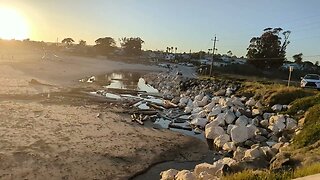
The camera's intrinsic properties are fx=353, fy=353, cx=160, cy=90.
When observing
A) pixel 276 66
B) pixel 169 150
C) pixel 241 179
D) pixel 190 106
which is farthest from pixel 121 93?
pixel 276 66

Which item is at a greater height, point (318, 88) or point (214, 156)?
point (318, 88)

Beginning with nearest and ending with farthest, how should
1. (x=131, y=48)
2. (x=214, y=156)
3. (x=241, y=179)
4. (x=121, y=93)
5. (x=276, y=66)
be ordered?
(x=241, y=179) → (x=214, y=156) → (x=121, y=93) → (x=276, y=66) → (x=131, y=48)

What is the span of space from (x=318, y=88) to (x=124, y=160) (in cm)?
2184

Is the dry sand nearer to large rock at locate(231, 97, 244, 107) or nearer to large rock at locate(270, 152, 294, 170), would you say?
large rock at locate(270, 152, 294, 170)

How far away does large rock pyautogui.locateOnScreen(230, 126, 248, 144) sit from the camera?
17.9 metres

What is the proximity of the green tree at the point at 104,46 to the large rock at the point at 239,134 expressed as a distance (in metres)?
112

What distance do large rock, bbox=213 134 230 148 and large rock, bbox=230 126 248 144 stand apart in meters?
0.30

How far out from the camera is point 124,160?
14500mm

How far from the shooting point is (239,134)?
1812 centimetres

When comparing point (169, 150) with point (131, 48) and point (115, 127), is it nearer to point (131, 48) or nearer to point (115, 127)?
point (115, 127)

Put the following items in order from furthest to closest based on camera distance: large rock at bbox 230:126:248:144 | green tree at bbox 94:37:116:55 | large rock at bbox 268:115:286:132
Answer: green tree at bbox 94:37:116:55 < large rock at bbox 268:115:286:132 < large rock at bbox 230:126:248:144

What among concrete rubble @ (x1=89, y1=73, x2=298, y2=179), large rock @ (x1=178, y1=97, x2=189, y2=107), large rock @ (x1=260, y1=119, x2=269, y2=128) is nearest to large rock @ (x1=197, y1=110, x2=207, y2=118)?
concrete rubble @ (x1=89, y1=73, x2=298, y2=179)

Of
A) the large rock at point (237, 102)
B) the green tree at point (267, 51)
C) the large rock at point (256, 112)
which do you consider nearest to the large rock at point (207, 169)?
the large rock at point (256, 112)

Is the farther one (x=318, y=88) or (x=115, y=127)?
(x=318, y=88)
